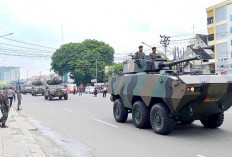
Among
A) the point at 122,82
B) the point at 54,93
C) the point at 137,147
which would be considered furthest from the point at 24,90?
the point at 137,147

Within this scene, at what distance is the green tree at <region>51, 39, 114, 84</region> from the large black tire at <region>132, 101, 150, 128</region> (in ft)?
152

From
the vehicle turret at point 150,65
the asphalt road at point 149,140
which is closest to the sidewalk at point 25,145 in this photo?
the asphalt road at point 149,140

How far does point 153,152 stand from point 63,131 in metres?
4.09

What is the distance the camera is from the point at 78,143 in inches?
307

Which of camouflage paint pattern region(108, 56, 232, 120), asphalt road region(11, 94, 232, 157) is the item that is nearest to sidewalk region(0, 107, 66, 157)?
asphalt road region(11, 94, 232, 157)

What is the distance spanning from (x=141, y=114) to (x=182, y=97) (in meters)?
2.14

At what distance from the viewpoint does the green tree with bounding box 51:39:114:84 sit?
2227 inches

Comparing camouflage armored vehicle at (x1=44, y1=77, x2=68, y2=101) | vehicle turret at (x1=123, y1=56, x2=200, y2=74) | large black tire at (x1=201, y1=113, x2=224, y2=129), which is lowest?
large black tire at (x1=201, y1=113, x2=224, y2=129)

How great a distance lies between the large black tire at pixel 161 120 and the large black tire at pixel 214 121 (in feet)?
5.77

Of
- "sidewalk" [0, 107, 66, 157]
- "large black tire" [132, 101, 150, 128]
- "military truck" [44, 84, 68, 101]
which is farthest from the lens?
"military truck" [44, 84, 68, 101]

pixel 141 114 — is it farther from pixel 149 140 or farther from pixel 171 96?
pixel 171 96

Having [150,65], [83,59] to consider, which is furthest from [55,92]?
[83,59]

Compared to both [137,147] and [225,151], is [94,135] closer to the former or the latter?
[137,147]

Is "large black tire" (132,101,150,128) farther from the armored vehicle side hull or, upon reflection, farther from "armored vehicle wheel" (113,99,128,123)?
"armored vehicle wheel" (113,99,128,123)
